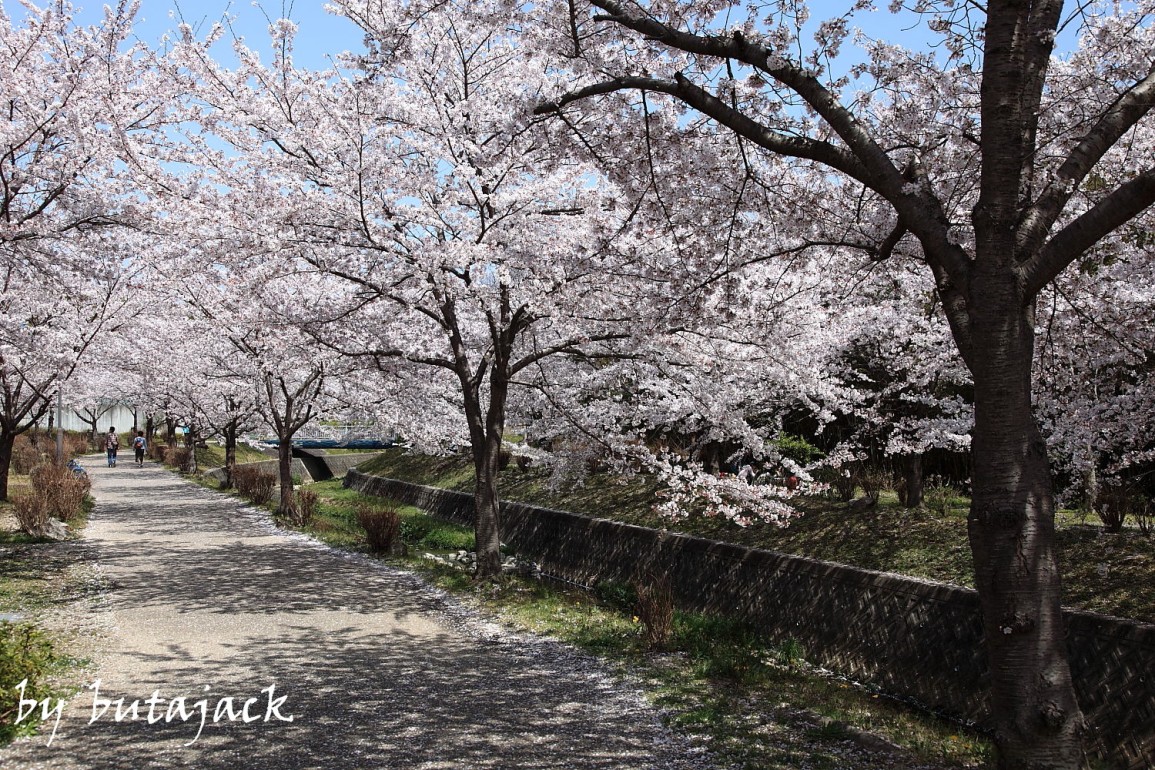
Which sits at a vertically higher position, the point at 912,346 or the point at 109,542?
the point at 912,346

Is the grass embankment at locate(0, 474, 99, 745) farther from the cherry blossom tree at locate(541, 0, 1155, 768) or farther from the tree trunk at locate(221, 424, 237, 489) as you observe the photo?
the tree trunk at locate(221, 424, 237, 489)

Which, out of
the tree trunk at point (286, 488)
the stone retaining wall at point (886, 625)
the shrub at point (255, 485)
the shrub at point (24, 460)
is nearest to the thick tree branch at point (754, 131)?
the stone retaining wall at point (886, 625)

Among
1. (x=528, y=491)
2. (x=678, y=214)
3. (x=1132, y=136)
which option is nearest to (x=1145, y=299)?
(x=1132, y=136)

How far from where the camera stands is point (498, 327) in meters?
11.0

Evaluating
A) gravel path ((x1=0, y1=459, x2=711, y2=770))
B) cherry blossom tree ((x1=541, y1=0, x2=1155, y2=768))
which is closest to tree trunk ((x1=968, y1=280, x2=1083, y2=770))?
cherry blossom tree ((x1=541, y1=0, x2=1155, y2=768))

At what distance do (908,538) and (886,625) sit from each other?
11.6ft

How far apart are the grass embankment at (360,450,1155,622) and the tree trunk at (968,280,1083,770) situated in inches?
183

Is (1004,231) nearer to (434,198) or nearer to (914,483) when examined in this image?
(434,198)

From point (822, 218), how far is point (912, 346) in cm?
648

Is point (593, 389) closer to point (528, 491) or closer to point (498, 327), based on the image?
point (498, 327)

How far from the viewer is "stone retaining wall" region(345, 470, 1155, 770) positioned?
591 centimetres

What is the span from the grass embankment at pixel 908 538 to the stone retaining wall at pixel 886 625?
1446 millimetres

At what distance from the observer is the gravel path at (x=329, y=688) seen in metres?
4.86

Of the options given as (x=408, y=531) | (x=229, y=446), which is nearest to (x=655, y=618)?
(x=408, y=531)
